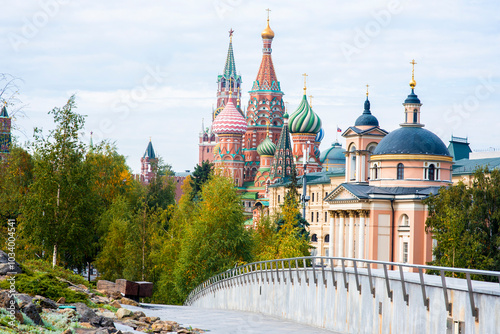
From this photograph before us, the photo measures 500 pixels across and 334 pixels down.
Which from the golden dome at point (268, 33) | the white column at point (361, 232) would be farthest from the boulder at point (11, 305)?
the golden dome at point (268, 33)

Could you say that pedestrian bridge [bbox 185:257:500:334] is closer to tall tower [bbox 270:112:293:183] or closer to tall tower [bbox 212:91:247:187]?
tall tower [bbox 270:112:293:183]

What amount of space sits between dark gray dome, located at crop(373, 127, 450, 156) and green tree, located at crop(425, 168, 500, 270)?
13597mm

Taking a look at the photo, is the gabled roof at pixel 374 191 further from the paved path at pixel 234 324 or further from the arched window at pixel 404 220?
the paved path at pixel 234 324

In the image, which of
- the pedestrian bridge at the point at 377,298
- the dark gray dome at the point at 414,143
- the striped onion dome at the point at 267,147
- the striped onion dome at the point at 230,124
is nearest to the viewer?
the pedestrian bridge at the point at 377,298

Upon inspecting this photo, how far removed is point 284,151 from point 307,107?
903cm

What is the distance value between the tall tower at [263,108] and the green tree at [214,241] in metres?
87.8

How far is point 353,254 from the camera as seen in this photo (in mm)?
63188

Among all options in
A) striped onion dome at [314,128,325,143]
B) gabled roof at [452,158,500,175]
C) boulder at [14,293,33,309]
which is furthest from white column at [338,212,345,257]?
striped onion dome at [314,128,325,143]

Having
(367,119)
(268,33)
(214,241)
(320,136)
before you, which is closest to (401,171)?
(367,119)

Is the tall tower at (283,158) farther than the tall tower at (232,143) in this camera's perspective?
No

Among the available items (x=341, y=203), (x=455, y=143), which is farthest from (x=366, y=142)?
(x=455, y=143)

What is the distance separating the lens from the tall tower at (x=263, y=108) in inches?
5032

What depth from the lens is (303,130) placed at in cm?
11456

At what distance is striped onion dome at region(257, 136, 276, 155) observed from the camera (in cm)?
12031
